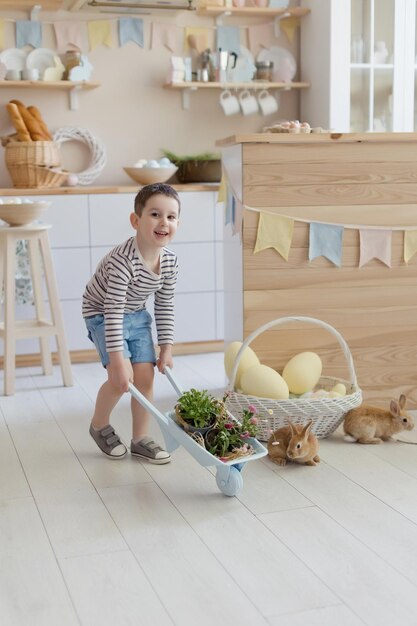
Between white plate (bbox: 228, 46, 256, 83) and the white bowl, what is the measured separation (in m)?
0.66

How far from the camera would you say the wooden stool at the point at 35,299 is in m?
3.35

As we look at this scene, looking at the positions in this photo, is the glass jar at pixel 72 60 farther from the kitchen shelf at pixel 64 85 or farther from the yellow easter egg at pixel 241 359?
the yellow easter egg at pixel 241 359

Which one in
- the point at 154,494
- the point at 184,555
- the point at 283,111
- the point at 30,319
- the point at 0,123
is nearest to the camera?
the point at 184,555

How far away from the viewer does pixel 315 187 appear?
2.80 metres

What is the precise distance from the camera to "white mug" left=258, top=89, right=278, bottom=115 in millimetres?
4512

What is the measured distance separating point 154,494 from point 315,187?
46.4 inches

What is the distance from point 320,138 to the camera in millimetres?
2762

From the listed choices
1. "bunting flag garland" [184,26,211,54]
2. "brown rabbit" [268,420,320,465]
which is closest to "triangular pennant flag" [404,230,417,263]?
"brown rabbit" [268,420,320,465]

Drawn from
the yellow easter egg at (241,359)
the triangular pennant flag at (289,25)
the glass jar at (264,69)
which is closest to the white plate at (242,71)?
the glass jar at (264,69)

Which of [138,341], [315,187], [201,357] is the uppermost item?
[315,187]

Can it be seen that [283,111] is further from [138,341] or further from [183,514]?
[183,514]

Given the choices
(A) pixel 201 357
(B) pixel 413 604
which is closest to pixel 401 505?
(B) pixel 413 604

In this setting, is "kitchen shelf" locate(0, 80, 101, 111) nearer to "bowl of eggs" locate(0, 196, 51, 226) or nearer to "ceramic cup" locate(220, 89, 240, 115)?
"ceramic cup" locate(220, 89, 240, 115)

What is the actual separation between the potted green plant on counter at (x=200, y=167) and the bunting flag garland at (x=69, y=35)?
30.0 inches
